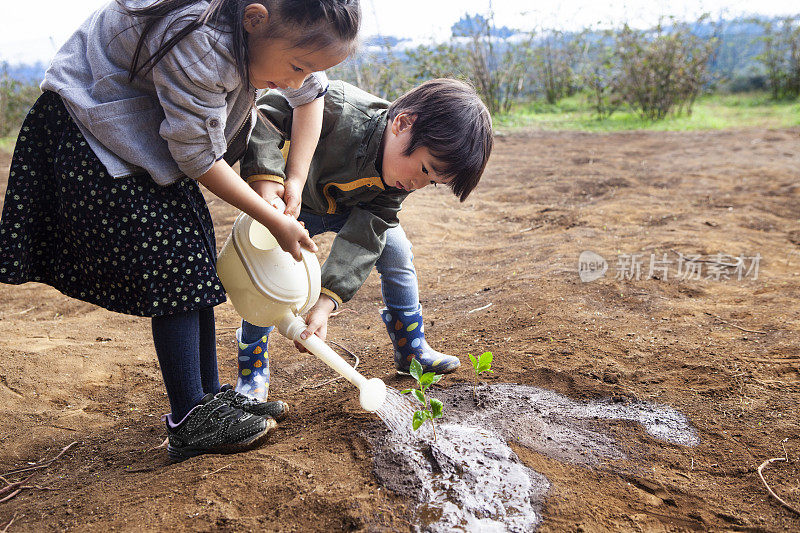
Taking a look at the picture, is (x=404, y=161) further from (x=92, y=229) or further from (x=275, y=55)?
(x=92, y=229)

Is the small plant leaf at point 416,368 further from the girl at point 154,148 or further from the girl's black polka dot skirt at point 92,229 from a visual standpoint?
the girl's black polka dot skirt at point 92,229

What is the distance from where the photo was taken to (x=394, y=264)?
2139 millimetres

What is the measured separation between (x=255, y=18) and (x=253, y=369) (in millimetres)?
1159

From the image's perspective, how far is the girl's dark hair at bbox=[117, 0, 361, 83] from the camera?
4.23 ft

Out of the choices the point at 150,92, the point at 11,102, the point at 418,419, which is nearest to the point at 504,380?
the point at 418,419

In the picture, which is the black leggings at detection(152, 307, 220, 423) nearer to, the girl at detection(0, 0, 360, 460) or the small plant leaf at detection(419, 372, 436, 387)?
the girl at detection(0, 0, 360, 460)

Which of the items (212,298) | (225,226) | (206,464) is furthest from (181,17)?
(225,226)

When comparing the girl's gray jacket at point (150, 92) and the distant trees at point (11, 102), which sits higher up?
the girl's gray jacket at point (150, 92)

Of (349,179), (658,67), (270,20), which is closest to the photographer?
(270,20)

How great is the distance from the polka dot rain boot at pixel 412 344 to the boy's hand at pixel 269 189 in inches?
25.5

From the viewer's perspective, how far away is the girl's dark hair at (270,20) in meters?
1.29

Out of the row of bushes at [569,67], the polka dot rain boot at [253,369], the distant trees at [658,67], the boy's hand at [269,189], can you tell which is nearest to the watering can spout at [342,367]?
the boy's hand at [269,189]

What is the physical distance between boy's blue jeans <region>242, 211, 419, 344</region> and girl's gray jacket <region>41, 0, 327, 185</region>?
29.3 inches

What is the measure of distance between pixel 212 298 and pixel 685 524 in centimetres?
120
